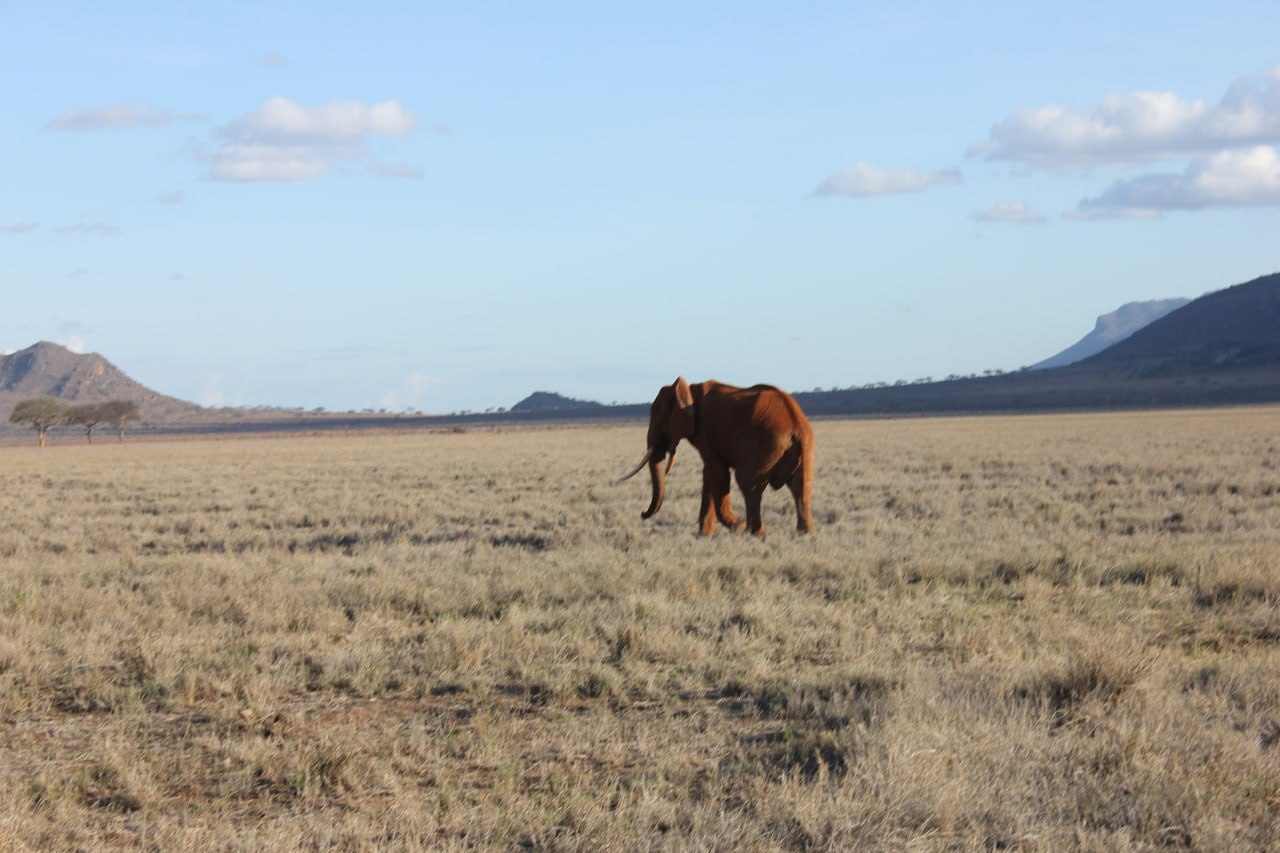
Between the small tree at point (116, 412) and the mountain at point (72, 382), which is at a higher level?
the mountain at point (72, 382)

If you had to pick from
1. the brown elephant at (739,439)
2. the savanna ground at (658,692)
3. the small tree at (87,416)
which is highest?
the small tree at (87,416)

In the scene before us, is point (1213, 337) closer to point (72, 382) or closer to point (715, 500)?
point (715, 500)

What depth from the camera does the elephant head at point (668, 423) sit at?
14172 mm

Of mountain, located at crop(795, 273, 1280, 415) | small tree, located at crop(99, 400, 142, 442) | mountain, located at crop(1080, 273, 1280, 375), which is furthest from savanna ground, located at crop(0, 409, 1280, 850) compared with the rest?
mountain, located at crop(1080, 273, 1280, 375)

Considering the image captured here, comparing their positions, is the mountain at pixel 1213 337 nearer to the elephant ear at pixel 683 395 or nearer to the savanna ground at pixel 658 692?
the elephant ear at pixel 683 395

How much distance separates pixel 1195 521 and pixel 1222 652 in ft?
27.2

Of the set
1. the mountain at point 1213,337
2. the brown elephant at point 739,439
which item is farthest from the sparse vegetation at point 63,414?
the mountain at point 1213,337

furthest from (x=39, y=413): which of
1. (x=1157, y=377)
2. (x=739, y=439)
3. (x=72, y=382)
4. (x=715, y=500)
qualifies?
(x=72, y=382)

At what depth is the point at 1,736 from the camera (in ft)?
20.7

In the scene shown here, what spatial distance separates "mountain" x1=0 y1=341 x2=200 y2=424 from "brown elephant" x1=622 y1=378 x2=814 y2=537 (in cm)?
17348

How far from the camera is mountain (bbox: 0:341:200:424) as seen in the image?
18088 centimetres

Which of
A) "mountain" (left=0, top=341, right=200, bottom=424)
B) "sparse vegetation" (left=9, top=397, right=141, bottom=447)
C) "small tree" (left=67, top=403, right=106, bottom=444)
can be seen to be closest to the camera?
"sparse vegetation" (left=9, top=397, right=141, bottom=447)

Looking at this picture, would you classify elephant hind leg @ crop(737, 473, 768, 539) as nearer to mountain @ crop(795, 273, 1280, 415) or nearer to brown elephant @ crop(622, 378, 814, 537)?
brown elephant @ crop(622, 378, 814, 537)

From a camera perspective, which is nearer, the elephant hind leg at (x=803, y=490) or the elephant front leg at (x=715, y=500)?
the elephant hind leg at (x=803, y=490)
